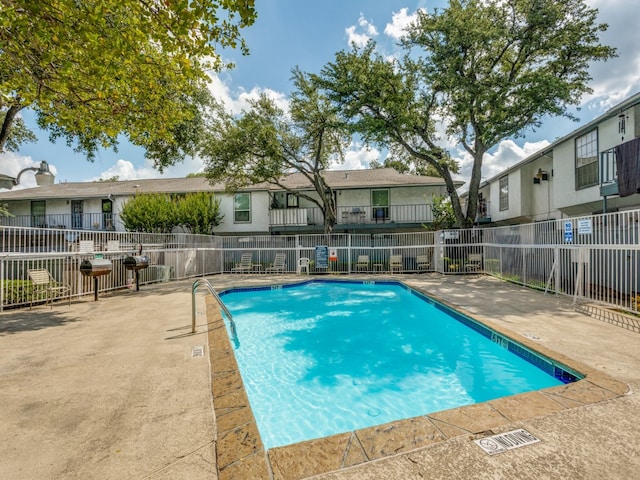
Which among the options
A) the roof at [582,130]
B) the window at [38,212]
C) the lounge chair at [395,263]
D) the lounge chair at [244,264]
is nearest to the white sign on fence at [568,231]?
the roof at [582,130]

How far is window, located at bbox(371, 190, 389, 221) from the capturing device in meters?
19.0

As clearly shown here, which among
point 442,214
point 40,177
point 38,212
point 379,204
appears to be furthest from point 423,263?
point 38,212

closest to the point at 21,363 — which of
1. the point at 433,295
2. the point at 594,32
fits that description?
the point at 433,295

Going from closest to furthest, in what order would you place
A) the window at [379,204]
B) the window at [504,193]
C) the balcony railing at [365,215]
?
1. the window at [504,193]
2. the balcony railing at [365,215]
3. the window at [379,204]

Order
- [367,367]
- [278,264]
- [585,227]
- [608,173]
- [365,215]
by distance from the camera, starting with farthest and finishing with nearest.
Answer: [365,215] → [278,264] → [608,173] → [585,227] → [367,367]

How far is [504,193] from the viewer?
18078mm

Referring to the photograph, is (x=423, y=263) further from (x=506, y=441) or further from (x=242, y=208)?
(x=506, y=441)

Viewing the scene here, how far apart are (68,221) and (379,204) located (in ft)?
68.7

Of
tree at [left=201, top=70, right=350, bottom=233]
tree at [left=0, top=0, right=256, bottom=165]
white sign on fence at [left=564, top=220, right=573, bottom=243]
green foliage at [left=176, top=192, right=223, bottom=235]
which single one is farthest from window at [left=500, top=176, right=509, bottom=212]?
green foliage at [left=176, top=192, right=223, bottom=235]

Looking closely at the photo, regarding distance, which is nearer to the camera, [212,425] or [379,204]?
[212,425]

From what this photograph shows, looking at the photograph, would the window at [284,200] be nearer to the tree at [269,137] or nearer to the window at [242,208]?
the window at [242,208]

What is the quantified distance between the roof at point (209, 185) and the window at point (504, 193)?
353 cm

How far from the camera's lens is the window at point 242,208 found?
67.3 ft

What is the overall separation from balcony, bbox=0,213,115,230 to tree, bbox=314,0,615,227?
17.0 meters
